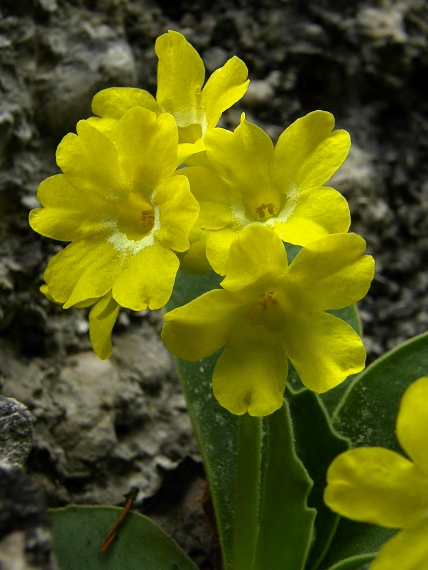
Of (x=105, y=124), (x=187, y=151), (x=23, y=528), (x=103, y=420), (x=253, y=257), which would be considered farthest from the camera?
(x=103, y=420)

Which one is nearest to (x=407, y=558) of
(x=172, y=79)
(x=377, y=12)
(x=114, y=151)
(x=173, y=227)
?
(x=173, y=227)

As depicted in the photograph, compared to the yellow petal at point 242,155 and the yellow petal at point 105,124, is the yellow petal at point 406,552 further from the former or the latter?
the yellow petal at point 105,124

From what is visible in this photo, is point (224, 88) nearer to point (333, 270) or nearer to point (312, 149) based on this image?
point (312, 149)

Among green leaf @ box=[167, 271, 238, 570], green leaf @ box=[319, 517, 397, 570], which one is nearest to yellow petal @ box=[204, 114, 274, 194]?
green leaf @ box=[167, 271, 238, 570]

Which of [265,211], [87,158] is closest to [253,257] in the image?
[265,211]

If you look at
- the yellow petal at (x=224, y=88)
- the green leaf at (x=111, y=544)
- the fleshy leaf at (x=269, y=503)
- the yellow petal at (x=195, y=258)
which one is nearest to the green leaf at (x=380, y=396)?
the fleshy leaf at (x=269, y=503)

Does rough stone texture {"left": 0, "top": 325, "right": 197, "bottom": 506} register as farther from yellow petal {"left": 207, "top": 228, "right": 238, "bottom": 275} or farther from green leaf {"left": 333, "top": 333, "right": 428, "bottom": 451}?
yellow petal {"left": 207, "top": 228, "right": 238, "bottom": 275}

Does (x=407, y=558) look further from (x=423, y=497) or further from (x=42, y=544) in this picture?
(x=42, y=544)
